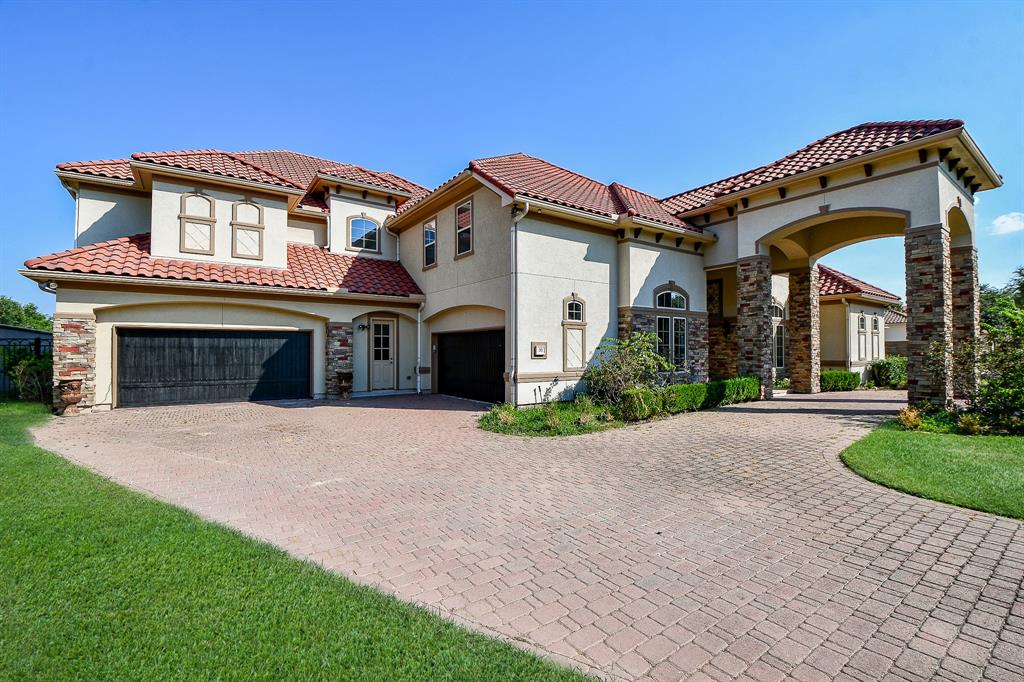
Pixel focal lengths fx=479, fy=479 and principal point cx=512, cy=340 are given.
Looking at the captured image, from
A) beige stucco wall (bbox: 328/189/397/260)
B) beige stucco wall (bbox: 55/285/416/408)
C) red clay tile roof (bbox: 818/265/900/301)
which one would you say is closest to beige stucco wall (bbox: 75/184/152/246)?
beige stucco wall (bbox: 55/285/416/408)

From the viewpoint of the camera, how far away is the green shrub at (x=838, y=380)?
1781 cm

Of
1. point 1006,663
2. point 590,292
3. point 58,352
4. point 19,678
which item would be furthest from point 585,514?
point 58,352

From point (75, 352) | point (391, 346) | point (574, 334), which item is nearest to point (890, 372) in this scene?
point (574, 334)

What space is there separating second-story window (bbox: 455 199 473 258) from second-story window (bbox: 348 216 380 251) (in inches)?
200

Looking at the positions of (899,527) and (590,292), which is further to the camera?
(590,292)

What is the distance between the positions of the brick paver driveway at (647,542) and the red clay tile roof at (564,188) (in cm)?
667

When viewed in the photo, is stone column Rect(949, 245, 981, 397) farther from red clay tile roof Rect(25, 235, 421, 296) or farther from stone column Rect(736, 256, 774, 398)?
red clay tile roof Rect(25, 235, 421, 296)

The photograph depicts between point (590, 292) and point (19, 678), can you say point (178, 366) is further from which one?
point (19, 678)

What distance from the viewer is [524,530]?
15.8ft

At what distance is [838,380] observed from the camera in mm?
18141

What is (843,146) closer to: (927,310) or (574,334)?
(927,310)

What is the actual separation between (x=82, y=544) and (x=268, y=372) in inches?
459

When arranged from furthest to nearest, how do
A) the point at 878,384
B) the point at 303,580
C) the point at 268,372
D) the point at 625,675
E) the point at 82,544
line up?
1. the point at 878,384
2. the point at 268,372
3. the point at 82,544
4. the point at 303,580
5. the point at 625,675

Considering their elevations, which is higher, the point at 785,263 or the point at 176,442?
the point at 785,263
